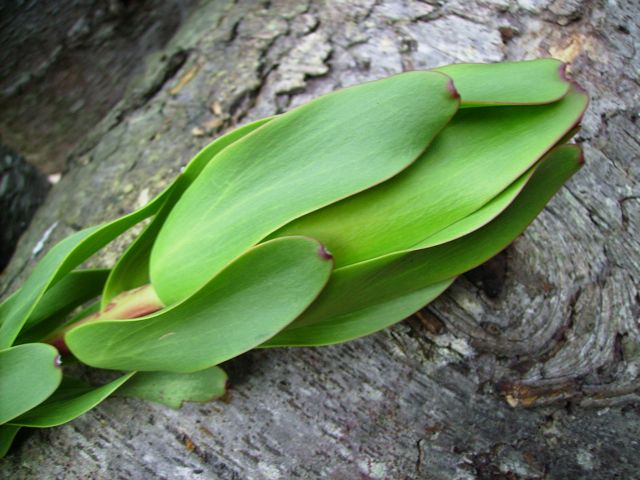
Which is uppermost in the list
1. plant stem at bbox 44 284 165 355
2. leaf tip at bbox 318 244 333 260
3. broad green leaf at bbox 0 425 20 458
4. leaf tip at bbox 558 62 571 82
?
leaf tip at bbox 558 62 571 82

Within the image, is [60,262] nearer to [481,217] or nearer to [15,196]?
[481,217]

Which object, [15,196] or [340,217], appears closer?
[340,217]

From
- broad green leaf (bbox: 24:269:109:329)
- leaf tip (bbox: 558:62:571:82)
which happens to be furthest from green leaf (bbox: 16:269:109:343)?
leaf tip (bbox: 558:62:571:82)

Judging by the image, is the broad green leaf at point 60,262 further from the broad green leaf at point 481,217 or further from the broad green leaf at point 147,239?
the broad green leaf at point 481,217

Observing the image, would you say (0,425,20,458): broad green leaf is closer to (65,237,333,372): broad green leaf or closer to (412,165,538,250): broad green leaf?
(65,237,333,372): broad green leaf

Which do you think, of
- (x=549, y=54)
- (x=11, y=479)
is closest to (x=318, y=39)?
(x=549, y=54)

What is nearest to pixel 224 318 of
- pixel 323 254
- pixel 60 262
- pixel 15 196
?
pixel 323 254

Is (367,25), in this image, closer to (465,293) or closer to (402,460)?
(465,293)
